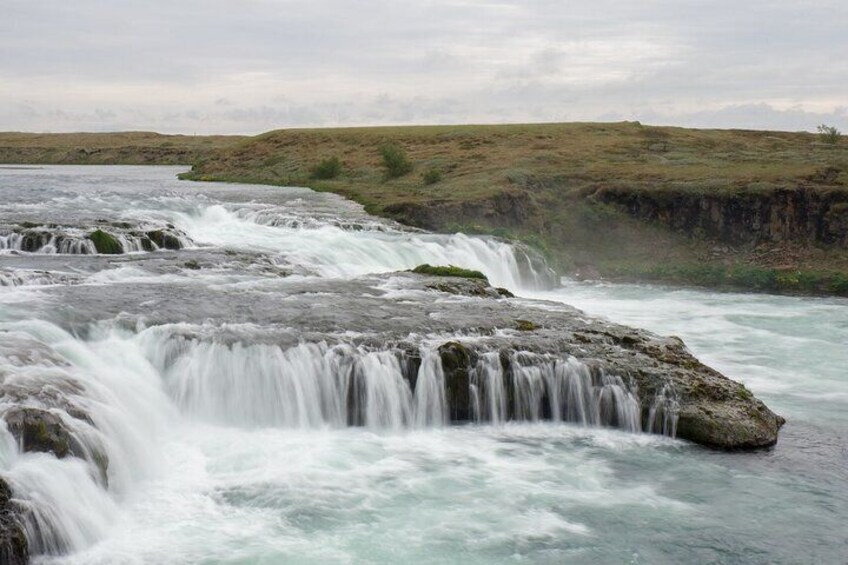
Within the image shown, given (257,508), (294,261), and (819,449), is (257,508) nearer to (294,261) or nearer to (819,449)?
(819,449)

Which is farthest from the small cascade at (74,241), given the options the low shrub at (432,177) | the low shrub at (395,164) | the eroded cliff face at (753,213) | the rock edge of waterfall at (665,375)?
the low shrub at (395,164)

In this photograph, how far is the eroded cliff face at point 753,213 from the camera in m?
42.2

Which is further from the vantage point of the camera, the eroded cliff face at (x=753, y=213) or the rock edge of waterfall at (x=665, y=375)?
the eroded cliff face at (x=753, y=213)

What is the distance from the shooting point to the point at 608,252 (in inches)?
1747

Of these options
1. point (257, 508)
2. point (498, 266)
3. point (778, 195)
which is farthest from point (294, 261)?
point (778, 195)

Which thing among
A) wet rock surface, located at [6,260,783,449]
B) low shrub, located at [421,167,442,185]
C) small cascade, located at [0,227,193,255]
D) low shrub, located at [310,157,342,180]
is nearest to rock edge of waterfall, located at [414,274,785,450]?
wet rock surface, located at [6,260,783,449]

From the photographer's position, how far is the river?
12.3 meters

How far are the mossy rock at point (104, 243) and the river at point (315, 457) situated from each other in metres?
2.14

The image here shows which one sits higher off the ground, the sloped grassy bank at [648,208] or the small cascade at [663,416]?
the sloped grassy bank at [648,208]

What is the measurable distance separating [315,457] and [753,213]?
3409 centimetres

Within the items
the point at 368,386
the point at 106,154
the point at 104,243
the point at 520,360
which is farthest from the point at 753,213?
the point at 106,154

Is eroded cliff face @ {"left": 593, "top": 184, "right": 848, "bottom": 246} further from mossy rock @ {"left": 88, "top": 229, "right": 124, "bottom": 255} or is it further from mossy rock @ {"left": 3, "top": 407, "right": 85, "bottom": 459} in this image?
mossy rock @ {"left": 3, "top": 407, "right": 85, "bottom": 459}

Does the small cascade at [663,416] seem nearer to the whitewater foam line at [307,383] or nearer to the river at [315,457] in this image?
the whitewater foam line at [307,383]

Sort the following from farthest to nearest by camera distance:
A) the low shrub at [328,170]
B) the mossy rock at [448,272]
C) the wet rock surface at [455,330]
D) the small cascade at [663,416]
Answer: the low shrub at [328,170]
the mossy rock at [448,272]
the wet rock surface at [455,330]
the small cascade at [663,416]
